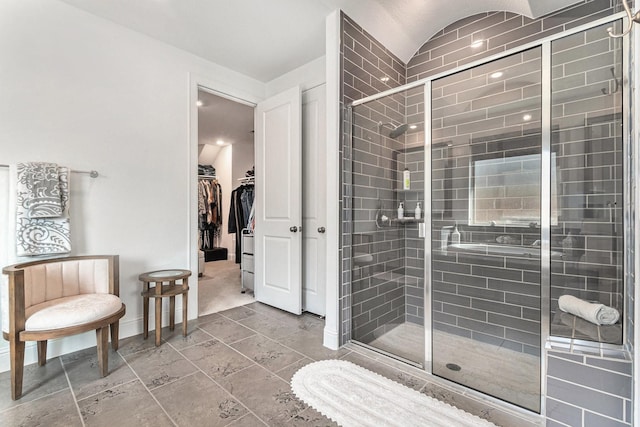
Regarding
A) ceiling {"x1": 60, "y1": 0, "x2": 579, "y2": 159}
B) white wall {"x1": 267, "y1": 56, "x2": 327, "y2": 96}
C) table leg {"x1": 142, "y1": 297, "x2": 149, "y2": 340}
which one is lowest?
table leg {"x1": 142, "y1": 297, "x2": 149, "y2": 340}

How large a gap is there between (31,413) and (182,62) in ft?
9.18

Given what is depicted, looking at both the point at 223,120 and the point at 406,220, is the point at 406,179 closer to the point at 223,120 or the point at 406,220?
the point at 406,220

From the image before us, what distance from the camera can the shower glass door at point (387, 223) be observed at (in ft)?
7.88

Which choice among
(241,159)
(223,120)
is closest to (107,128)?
(223,120)

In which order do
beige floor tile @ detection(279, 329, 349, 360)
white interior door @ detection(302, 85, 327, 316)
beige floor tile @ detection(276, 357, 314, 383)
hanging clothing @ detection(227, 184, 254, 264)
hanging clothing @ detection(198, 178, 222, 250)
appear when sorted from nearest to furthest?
beige floor tile @ detection(276, 357, 314, 383)
beige floor tile @ detection(279, 329, 349, 360)
white interior door @ detection(302, 85, 327, 316)
hanging clothing @ detection(227, 184, 254, 264)
hanging clothing @ detection(198, 178, 222, 250)

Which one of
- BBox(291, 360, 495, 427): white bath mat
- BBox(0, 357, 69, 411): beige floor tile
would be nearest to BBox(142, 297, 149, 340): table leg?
BBox(0, 357, 69, 411): beige floor tile

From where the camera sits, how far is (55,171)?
2.00 metres

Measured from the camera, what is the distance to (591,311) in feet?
4.55

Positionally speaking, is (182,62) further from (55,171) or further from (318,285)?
(318,285)

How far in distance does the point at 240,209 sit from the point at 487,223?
4.20 meters

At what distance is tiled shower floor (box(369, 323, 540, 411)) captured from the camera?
1739mm

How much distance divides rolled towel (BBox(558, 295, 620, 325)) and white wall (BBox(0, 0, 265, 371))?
9.51ft

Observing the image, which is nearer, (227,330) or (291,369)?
(291,369)

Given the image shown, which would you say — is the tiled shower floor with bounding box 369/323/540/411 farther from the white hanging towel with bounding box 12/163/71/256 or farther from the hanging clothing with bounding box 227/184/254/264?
the hanging clothing with bounding box 227/184/254/264
